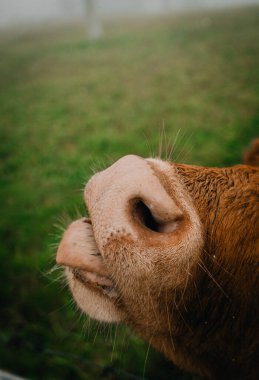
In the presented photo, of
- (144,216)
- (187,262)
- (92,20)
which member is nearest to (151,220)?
(144,216)

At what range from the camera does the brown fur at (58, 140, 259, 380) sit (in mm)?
1173

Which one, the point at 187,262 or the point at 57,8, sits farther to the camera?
the point at 57,8

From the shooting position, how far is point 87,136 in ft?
23.3

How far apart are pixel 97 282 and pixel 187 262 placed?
40cm

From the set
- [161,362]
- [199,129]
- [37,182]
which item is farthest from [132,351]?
[199,129]

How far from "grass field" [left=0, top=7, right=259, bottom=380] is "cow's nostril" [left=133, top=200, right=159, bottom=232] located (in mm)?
922

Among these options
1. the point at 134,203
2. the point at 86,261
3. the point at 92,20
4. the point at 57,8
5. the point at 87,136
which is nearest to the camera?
the point at 134,203

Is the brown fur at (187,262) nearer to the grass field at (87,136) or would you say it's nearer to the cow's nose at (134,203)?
the cow's nose at (134,203)

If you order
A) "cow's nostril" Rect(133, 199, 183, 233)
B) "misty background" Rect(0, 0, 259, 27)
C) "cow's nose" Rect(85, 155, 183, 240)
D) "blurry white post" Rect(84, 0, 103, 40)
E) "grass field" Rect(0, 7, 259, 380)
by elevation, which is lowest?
"grass field" Rect(0, 7, 259, 380)

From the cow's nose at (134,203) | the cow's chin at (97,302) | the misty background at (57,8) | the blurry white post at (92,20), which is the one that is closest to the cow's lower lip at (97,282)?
the cow's chin at (97,302)

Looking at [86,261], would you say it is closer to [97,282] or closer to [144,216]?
[97,282]

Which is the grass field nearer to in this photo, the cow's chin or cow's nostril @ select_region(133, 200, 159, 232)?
the cow's chin

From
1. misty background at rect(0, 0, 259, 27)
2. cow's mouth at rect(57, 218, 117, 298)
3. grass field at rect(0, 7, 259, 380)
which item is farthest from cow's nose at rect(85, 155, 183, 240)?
misty background at rect(0, 0, 259, 27)

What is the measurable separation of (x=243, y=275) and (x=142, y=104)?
7.64 meters
